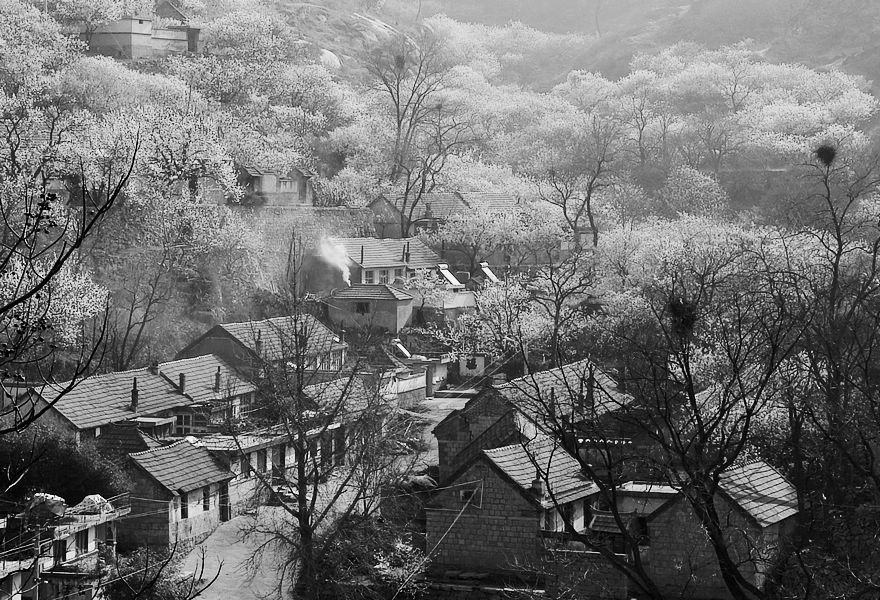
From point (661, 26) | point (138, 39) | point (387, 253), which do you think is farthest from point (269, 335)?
point (661, 26)

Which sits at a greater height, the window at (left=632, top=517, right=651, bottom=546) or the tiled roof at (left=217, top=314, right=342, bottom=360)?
the tiled roof at (left=217, top=314, right=342, bottom=360)

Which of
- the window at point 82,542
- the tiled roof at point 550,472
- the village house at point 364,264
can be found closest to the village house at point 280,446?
the window at point 82,542

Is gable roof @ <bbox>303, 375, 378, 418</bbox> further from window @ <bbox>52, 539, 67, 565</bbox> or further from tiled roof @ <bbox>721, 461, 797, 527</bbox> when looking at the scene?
tiled roof @ <bbox>721, 461, 797, 527</bbox>

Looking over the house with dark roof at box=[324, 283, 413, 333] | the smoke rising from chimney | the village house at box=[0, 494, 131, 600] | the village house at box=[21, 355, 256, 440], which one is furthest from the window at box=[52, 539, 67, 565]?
the smoke rising from chimney

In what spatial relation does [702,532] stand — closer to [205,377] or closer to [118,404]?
[118,404]

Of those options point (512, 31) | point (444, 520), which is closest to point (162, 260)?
point (444, 520)

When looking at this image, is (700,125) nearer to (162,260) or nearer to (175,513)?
(162,260)

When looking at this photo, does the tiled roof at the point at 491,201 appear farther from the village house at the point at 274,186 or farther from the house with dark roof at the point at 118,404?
the house with dark roof at the point at 118,404
